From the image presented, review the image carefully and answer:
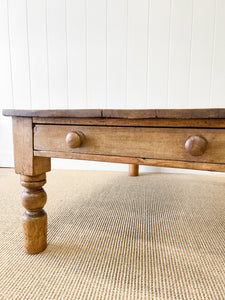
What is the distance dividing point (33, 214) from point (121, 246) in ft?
1.09
